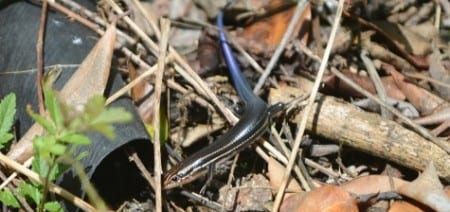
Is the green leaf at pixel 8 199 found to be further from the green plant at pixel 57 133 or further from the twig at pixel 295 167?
the twig at pixel 295 167

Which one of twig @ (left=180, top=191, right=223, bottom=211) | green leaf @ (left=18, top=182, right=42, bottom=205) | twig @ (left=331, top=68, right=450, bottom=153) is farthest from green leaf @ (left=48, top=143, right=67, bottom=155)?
twig @ (left=331, top=68, right=450, bottom=153)

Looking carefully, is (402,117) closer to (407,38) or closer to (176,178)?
(407,38)

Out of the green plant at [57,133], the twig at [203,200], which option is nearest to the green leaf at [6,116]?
the green plant at [57,133]

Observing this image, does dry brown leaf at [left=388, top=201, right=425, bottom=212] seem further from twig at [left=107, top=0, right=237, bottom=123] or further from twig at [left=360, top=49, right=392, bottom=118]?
twig at [left=107, top=0, right=237, bottom=123]

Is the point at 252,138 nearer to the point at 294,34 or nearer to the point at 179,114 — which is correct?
the point at 179,114

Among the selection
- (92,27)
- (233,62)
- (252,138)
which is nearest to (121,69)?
(92,27)

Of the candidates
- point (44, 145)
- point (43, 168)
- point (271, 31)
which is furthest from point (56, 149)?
point (271, 31)

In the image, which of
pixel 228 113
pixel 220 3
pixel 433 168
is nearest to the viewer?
pixel 433 168
